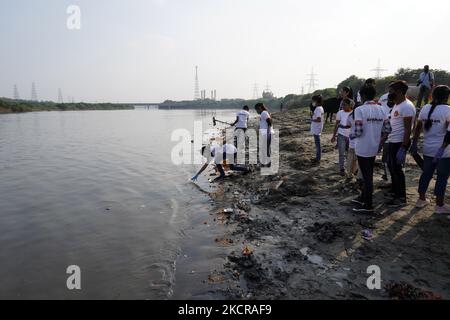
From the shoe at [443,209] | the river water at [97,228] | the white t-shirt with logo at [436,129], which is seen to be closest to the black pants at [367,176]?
the white t-shirt with logo at [436,129]

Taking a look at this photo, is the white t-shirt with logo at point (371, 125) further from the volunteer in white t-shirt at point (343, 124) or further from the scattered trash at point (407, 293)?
the scattered trash at point (407, 293)

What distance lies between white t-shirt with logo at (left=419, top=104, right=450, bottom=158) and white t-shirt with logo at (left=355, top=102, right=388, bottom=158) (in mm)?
791

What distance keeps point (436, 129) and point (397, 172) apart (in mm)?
1193

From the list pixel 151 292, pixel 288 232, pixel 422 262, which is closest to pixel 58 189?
pixel 151 292

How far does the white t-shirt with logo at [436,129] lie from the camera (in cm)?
573

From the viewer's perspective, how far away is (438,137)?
5812 mm

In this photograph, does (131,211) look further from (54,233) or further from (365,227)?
(365,227)

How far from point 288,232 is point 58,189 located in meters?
8.28

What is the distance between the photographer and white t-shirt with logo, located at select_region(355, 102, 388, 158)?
614 cm

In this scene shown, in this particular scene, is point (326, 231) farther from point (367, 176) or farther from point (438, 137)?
point (438, 137)

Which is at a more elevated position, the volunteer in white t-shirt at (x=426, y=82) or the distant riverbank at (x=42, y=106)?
the distant riverbank at (x=42, y=106)

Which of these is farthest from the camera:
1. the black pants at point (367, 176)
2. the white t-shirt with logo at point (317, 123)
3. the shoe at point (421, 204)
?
the white t-shirt with logo at point (317, 123)
